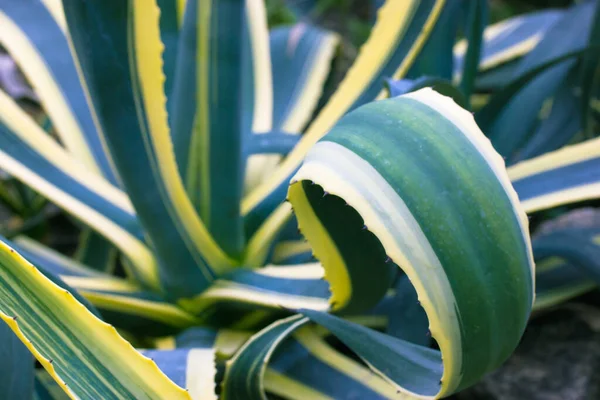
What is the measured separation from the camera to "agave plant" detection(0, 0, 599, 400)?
0.38 metres

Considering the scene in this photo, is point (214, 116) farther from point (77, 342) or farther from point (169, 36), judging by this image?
point (77, 342)

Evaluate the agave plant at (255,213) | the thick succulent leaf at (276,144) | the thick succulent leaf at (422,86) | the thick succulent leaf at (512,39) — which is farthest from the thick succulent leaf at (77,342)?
the thick succulent leaf at (512,39)

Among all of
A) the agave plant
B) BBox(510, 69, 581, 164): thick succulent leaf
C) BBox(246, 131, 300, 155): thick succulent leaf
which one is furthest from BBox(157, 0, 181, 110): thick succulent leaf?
BBox(510, 69, 581, 164): thick succulent leaf

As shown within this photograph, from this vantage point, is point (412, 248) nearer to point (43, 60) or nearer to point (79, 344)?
point (79, 344)

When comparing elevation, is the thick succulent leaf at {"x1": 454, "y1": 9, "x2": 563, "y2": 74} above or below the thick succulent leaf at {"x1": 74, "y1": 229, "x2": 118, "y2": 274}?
above

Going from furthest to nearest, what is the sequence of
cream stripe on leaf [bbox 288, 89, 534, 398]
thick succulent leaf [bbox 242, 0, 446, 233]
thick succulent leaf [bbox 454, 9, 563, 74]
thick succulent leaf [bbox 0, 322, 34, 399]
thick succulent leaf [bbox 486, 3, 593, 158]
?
thick succulent leaf [bbox 454, 9, 563, 74] → thick succulent leaf [bbox 486, 3, 593, 158] → thick succulent leaf [bbox 242, 0, 446, 233] → thick succulent leaf [bbox 0, 322, 34, 399] → cream stripe on leaf [bbox 288, 89, 534, 398]

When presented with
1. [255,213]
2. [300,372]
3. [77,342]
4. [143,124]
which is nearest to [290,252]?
[255,213]

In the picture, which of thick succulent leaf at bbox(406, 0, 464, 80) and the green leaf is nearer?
the green leaf

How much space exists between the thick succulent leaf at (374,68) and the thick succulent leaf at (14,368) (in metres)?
0.33

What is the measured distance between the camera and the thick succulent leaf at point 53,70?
87 centimetres

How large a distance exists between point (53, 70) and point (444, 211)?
0.71 metres

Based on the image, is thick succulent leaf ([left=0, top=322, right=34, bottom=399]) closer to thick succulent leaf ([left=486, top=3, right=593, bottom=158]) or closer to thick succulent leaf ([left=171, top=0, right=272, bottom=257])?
thick succulent leaf ([left=171, top=0, right=272, bottom=257])

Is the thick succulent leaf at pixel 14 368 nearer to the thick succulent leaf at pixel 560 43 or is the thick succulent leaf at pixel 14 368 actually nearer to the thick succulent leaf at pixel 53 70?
the thick succulent leaf at pixel 53 70

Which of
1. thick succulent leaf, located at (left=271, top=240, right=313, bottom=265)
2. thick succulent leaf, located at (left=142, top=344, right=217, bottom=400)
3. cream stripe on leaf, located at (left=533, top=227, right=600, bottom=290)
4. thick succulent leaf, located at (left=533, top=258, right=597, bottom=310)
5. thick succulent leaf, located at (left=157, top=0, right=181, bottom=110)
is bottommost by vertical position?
thick succulent leaf, located at (left=533, top=258, right=597, bottom=310)
